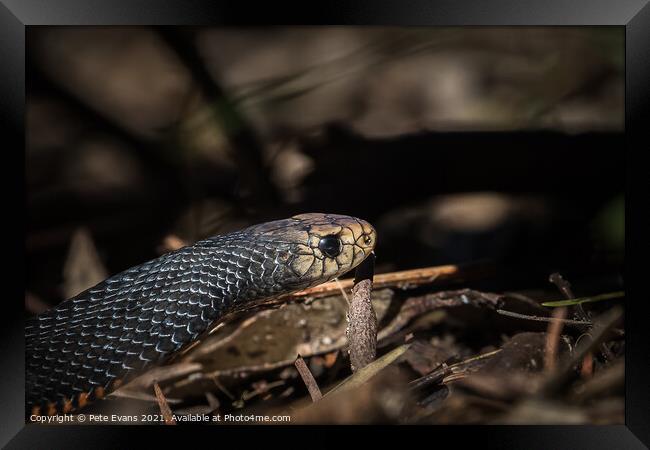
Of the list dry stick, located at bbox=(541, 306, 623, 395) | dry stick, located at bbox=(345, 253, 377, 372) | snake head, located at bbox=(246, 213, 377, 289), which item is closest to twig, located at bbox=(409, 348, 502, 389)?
dry stick, located at bbox=(345, 253, 377, 372)

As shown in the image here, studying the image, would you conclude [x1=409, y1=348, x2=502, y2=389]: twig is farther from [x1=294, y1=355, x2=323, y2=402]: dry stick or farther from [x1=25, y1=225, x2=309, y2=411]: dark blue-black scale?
[x1=25, y1=225, x2=309, y2=411]: dark blue-black scale

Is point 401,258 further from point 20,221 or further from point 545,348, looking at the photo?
point 20,221

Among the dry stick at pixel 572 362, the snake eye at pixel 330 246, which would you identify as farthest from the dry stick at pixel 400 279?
A: the dry stick at pixel 572 362

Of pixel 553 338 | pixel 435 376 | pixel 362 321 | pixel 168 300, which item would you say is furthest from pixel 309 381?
pixel 553 338

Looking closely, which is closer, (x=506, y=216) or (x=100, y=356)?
(x=100, y=356)
